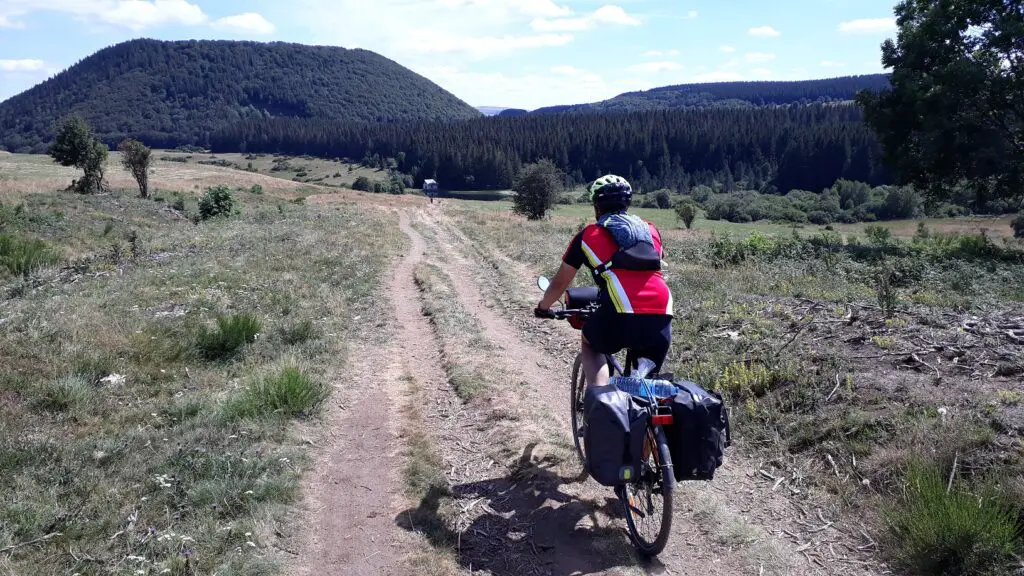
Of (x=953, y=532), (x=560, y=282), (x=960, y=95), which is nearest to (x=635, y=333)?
(x=560, y=282)

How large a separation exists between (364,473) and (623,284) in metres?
3.02

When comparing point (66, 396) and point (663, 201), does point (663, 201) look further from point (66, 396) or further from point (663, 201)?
point (66, 396)

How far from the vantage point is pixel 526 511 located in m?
Answer: 4.93

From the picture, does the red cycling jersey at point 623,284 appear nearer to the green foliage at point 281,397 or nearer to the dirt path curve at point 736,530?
the dirt path curve at point 736,530

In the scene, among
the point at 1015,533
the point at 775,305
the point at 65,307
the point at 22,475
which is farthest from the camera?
the point at 65,307

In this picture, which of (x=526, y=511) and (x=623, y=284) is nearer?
(x=623, y=284)

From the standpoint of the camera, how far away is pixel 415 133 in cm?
15900

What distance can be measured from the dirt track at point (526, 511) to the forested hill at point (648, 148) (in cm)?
10812

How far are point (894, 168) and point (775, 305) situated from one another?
23556 mm

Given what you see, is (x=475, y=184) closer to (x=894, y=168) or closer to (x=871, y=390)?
(x=894, y=168)

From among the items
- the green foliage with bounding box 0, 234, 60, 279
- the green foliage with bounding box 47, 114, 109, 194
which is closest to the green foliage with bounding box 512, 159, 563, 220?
the green foliage with bounding box 47, 114, 109, 194

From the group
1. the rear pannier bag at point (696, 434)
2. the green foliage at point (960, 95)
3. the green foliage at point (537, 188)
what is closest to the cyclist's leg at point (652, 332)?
the rear pannier bag at point (696, 434)

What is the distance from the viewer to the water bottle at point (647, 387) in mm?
3928

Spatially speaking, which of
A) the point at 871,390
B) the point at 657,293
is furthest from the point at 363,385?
the point at 871,390
